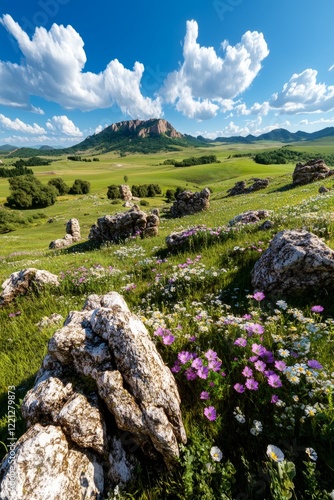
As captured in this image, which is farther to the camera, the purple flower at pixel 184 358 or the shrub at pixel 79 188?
the shrub at pixel 79 188

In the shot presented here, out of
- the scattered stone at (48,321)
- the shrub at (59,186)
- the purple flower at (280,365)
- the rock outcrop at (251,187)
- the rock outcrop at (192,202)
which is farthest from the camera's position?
the shrub at (59,186)

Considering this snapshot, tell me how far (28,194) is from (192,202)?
59852mm

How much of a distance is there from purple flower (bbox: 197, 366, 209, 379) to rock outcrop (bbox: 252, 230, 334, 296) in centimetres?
274

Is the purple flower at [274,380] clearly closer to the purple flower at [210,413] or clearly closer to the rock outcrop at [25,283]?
the purple flower at [210,413]

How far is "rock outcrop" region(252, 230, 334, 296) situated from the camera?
4.98m

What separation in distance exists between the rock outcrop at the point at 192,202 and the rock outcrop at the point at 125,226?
60.1 ft

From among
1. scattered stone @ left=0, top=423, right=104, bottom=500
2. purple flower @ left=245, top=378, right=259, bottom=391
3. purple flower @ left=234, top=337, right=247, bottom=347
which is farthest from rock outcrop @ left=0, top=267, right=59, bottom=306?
purple flower @ left=245, top=378, right=259, bottom=391

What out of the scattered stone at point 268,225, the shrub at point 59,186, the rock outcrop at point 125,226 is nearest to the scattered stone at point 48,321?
the scattered stone at point 268,225

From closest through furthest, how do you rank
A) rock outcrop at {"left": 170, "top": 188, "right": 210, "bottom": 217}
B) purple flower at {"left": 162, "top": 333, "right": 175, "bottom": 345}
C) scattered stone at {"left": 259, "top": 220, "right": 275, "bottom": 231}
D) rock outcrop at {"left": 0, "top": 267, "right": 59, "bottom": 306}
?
purple flower at {"left": 162, "top": 333, "right": 175, "bottom": 345} → rock outcrop at {"left": 0, "top": 267, "right": 59, "bottom": 306} → scattered stone at {"left": 259, "top": 220, "right": 275, "bottom": 231} → rock outcrop at {"left": 170, "top": 188, "right": 210, "bottom": 217}

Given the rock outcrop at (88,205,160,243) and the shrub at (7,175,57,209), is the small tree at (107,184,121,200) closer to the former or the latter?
the shrub at (7,175,57,209)

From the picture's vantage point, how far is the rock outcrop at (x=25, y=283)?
28.0ft

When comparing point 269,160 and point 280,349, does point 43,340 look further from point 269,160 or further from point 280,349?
point 269,160

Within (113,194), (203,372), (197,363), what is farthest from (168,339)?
(113,194)

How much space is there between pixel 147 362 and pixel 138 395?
36 cm
